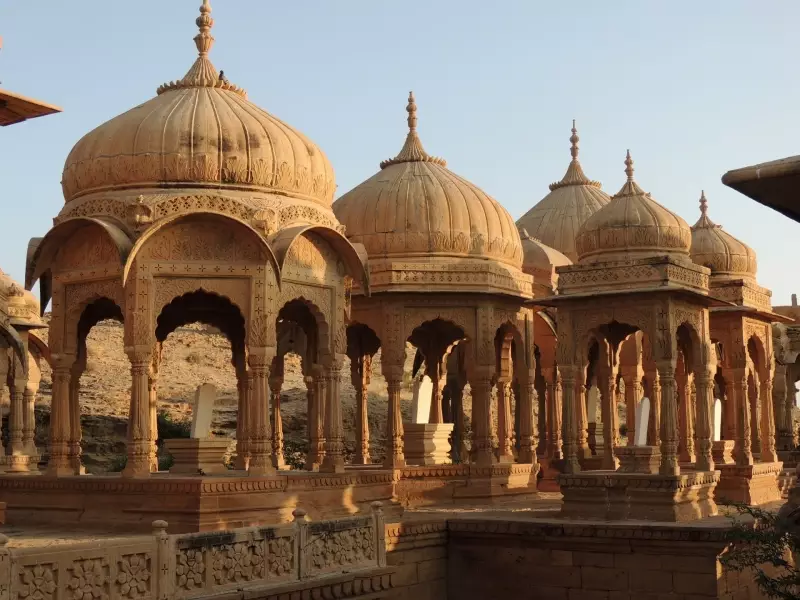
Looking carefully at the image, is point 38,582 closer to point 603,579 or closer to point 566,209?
point 603,579

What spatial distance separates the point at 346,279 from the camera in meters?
16.6

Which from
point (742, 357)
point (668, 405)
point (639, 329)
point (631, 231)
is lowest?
point (668, 405)

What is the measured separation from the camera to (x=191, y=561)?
10.5 metres

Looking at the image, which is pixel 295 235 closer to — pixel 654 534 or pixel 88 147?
pixel 88 147

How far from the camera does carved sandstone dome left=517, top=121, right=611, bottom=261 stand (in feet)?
88.9

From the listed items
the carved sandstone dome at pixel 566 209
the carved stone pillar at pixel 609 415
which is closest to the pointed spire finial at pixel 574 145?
the carved sandstone dome at pixel 566 209

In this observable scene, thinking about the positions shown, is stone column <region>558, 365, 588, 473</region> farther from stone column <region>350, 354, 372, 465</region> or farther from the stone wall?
stone column <region>350, 354, 372, 465</region>

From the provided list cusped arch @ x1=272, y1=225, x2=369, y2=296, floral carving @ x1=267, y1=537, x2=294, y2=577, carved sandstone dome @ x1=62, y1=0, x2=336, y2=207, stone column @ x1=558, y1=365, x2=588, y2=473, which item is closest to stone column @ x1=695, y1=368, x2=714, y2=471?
stone column @ x1=558, y1=365, x2=588, y2=473

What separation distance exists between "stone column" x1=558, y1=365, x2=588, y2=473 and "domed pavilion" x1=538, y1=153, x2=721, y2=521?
0.01 metres

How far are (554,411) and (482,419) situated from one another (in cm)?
387

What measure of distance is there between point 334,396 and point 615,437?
6.97 metres

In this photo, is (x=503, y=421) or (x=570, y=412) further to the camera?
(x=503, y=421)

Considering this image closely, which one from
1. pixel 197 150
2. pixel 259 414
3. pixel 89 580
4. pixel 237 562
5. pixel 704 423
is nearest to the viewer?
pixel 89 580

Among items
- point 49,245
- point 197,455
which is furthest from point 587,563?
point 49,245
